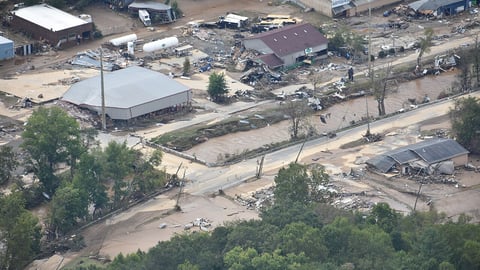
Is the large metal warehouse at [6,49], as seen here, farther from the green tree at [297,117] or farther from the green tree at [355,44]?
the green tree at [355,44]

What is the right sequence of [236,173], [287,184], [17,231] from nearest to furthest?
[17,231] → [287,184] → [236,173]

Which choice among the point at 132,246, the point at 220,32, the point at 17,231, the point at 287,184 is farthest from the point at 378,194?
the point at 220,32

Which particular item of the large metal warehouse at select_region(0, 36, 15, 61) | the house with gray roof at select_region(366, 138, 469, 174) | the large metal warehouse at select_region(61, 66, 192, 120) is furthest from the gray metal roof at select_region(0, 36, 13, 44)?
the house with gray roof at select_region(366, 138, 469, 174)

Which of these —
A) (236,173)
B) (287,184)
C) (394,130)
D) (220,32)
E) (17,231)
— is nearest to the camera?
(17,231)

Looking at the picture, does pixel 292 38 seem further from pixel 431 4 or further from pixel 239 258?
pixel 239 258

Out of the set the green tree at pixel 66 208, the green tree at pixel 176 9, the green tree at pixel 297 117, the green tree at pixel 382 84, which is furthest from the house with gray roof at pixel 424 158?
the green tree at pixel 176 9

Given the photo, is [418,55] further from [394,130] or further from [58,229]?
[58,229]
